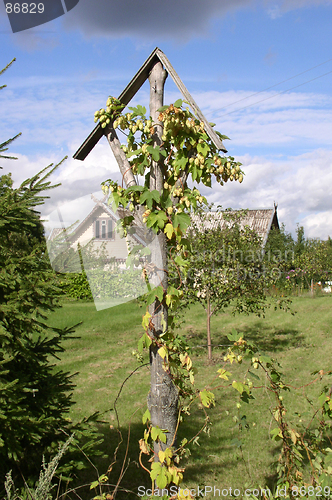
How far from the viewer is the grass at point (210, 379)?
4844mm

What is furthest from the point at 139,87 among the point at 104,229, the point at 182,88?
the point at 104,229

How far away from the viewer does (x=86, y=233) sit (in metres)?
4.27

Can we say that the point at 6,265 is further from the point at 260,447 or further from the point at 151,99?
the point at 260,447

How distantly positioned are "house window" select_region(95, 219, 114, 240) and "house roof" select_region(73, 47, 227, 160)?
37.6 inches

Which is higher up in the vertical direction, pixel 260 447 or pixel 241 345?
pixel 241 345

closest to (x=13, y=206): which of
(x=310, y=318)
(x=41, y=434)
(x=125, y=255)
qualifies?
(x=125, y=255)

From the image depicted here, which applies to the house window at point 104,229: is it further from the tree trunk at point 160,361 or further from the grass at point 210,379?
the grass at point 210,379

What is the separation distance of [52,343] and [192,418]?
3938 millimetres

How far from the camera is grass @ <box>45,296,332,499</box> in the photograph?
4.84 metres

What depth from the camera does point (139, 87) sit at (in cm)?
316

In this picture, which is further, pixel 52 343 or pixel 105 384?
pixel 105 384

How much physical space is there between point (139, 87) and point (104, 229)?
1706 mm

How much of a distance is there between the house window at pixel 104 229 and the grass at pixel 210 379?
1555 mm

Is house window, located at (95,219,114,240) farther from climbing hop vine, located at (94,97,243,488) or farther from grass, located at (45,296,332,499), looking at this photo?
grass, located at (45,296,332,499)
